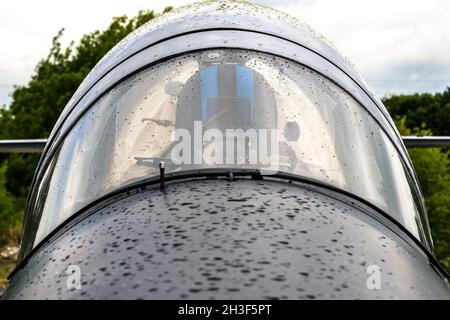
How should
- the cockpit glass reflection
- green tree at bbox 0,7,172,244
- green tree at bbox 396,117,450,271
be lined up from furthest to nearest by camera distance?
green tree at bbox 0,7,172,244, green tree at bbox 396,117,450,271, the cockpit glass reflection

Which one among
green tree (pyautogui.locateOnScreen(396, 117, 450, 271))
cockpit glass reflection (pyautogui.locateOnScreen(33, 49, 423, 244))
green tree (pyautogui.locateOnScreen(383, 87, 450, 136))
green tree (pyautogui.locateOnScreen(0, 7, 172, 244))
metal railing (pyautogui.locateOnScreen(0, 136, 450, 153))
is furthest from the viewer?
green tree (pyautogui.locateOnScreen(383, 87, 450, 136))

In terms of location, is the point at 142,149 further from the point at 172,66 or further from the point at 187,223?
the point at 187,223

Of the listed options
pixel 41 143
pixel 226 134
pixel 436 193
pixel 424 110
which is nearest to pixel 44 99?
pixel 436 193

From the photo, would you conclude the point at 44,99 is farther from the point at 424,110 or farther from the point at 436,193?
the point at 424,110

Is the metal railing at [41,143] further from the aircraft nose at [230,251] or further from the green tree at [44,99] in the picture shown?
the green tree at [44,99]

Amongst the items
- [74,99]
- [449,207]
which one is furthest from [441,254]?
[74,99]

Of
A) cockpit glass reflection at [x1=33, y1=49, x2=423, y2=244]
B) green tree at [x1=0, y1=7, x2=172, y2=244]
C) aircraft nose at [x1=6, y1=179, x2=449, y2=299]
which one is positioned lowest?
aircraft nose at [x1=6, y1=179, x2=449, y2=299]

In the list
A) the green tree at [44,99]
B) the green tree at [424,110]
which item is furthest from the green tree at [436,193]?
the green tree at [424,110]

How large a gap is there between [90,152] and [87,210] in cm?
58

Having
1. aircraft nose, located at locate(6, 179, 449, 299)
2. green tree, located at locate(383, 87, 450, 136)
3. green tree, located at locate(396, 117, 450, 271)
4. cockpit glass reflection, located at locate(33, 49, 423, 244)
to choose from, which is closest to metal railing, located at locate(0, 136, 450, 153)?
cockpit glass reflection, located at locate(33, 49, 423, 244)

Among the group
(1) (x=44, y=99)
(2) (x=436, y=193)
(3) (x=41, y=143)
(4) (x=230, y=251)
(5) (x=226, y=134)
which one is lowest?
(4) (x=230, y=251)

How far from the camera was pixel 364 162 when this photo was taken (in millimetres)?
4051

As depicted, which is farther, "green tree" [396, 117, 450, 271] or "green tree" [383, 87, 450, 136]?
"green tree" [383, 87, 450, 136]

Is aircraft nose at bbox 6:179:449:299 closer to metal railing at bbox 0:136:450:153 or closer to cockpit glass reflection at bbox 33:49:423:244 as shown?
cockpit glass reflection at bbox 33:49:423:244
